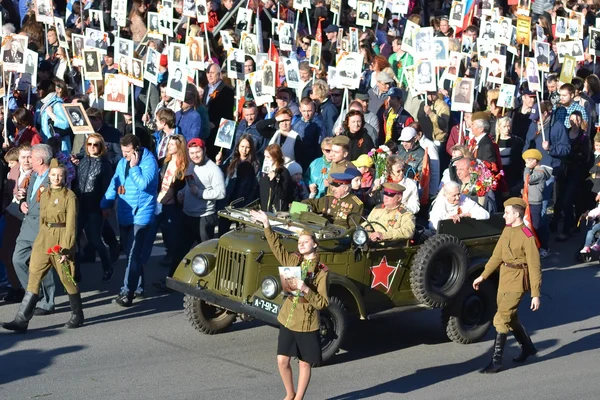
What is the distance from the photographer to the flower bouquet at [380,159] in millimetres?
13047

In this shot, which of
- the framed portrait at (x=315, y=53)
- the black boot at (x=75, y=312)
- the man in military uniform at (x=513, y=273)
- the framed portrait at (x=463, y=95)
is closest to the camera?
the man in military uniform at (x=513, y=273)

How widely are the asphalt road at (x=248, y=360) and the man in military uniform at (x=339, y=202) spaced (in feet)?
3.80

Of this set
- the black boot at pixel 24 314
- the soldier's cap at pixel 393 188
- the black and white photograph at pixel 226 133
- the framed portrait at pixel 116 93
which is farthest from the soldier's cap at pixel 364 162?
the black boot at pixel 24 314

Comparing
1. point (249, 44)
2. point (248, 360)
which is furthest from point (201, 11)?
point (248, 360)

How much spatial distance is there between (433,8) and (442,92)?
11844 mm

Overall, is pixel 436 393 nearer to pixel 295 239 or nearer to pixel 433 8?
pixel 295 239

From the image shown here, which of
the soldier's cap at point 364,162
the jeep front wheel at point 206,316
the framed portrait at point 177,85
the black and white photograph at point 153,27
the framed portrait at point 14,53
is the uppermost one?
the black and white photograph at point 153,27

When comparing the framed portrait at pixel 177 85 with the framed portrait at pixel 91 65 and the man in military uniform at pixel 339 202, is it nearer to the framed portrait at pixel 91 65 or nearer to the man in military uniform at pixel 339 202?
the framed portrait at pixel 91 65

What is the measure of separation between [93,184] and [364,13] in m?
9.94

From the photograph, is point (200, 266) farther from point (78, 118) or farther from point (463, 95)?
point (463, 95)

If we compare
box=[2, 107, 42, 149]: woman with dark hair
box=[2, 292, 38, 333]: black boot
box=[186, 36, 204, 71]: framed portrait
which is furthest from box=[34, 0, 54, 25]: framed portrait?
box=[2, 292, 38, 333]: black boot

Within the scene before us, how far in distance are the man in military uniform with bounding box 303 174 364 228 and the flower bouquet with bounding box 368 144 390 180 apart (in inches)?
A: 63.7

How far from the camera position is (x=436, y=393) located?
31.5 feet

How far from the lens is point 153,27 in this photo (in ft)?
65.0
